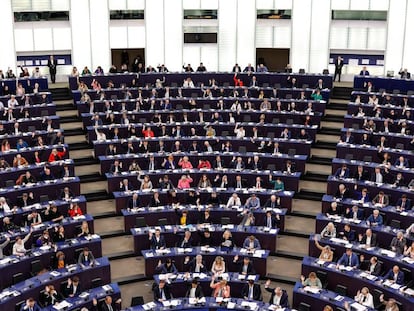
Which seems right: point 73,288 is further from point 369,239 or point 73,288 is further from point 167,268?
point 369,239

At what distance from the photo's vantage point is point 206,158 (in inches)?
900

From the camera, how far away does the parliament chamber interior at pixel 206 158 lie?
16.9 metres

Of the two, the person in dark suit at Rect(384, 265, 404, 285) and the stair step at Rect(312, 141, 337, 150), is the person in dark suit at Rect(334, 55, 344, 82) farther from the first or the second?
the person in dark suit at Rect(384, 265, 404, 285)

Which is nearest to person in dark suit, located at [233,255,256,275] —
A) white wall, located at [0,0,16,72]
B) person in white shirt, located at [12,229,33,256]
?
person in white shirt, located at [12,229,33,256]

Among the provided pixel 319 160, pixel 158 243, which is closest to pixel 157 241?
pixel 158 243

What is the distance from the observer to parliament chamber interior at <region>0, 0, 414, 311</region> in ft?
55.5

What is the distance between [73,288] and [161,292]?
2.17 metres

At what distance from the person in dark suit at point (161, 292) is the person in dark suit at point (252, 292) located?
75.1 inches

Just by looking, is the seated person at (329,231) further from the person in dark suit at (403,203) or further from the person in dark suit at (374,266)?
the person in dark suit at (403,203)

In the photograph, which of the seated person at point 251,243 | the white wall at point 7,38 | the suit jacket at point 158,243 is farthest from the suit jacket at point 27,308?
the white wall at point 7,38

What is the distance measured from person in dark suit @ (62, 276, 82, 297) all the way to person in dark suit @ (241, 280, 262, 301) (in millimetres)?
4106

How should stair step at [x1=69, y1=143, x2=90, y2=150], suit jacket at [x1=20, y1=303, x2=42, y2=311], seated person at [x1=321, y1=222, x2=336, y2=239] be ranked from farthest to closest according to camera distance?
stair step at [x1=69, y1=143, x2=90, y2=150]
seated person at [x1=321, y1=222, x2=336, y2=239]
suit jacket at [x1=20, y1=303, x2=42, y2=311]

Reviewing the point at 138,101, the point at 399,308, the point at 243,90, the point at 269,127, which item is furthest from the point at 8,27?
the point at 399,308

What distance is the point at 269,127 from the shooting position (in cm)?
2447
